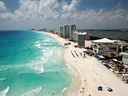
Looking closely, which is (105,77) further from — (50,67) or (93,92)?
(50,67)

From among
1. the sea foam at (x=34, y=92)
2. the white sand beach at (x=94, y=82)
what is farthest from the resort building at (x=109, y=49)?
the sea foam at (x=34, y=92)

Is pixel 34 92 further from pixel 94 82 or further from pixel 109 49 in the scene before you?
pixel 109 49

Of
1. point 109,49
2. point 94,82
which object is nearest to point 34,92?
point 94,82

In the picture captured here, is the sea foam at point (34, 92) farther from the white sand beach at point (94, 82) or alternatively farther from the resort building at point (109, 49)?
the resort building at point (109, 49)

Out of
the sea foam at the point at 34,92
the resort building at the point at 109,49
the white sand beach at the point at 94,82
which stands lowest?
the sea foam at the point at 34,92

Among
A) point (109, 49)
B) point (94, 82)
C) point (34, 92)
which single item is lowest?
point (34, 92)

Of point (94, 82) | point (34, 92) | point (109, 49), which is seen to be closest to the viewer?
point (34, 92)

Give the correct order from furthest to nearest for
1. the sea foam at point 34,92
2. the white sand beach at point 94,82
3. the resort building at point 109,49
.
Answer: the resort building at point 109,49, the sea foam at point 34,92, the white sand beach at point 94,82

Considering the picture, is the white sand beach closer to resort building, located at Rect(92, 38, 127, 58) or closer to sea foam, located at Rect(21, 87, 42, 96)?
sea foam, located at Rect(21, 87, 42, 96)

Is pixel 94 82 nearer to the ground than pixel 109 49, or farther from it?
nearer to the ground

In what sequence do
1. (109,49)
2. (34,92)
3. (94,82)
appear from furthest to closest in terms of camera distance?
(109,49), (94,82), (34,92)

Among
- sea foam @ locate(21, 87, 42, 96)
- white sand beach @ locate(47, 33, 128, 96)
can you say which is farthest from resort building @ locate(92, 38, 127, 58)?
sea foam @ locate(21, 87, 42, 96)

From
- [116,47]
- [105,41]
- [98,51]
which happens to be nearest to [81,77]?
[98,51]
